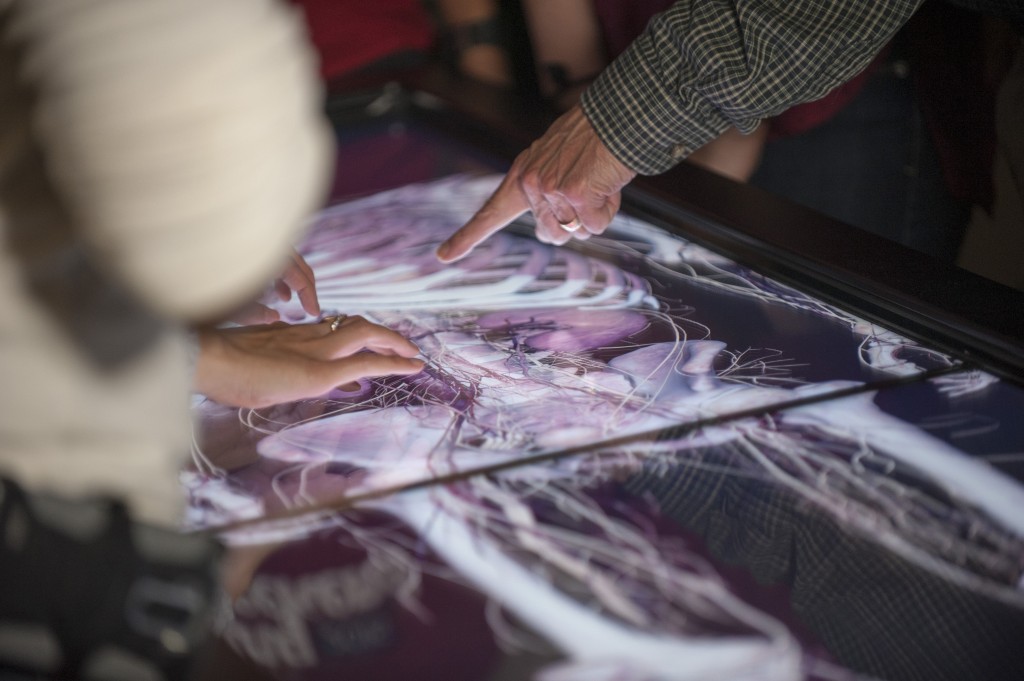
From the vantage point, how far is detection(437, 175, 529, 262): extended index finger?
1.18m

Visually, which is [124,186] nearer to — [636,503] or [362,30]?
[636,503]

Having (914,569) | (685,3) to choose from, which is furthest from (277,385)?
(685,3)

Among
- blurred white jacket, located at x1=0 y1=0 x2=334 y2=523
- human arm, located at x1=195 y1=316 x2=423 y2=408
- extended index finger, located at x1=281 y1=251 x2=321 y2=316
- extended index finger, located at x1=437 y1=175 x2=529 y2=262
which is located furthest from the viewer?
extended index finger, located at x1=437 y1=175 x2=529 y2=262

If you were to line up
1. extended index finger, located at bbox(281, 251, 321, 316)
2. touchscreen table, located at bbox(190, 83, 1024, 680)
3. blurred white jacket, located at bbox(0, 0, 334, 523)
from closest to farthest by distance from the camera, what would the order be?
1. blurred white jacket, located at bbox(0, 0, 334, 523)
2. touchscreen table, located at bbox(190, 83, 1024, 680)
3. extended index finger, located at bbox(281, 251, 321, 316)

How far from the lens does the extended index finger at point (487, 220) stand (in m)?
1.18

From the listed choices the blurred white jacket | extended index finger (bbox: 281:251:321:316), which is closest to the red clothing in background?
extended index finger (bbox: 281:251:321:316)

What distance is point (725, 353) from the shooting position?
87 cm

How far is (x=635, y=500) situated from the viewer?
0.65 meters

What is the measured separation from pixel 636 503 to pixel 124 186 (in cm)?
41

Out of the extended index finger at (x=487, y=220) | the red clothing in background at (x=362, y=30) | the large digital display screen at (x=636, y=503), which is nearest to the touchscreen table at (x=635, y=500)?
the large digital display screen at (x=636, y=503)

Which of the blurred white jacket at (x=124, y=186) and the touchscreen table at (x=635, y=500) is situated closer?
the blurred white jacket at (x=124, y=186)

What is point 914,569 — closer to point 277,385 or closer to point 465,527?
point 465,527

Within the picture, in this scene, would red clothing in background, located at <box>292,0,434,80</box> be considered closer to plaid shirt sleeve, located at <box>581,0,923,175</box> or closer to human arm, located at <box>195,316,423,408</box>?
plaid shirt sleeve, located at <box>581,0,923,175</box>

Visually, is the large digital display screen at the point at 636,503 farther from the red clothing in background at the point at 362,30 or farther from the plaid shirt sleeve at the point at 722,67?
Answer: the red clothing in background at the point at 362,30
